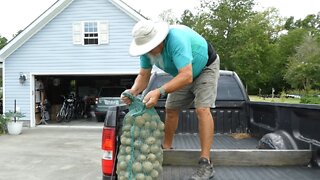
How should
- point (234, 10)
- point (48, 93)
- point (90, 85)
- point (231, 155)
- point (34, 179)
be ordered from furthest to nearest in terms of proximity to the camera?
point (234, 10), point (90, 85), point (48, 93), point (34, 179), point (231, 155)

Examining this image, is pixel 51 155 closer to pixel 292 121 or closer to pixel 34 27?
pixel 292 121

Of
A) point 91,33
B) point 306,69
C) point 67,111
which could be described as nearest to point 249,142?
point 91,33

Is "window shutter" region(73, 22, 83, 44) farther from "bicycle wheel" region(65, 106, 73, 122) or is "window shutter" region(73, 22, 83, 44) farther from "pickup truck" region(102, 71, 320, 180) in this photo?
"pickup truck" region(102, 71, 320, 180)

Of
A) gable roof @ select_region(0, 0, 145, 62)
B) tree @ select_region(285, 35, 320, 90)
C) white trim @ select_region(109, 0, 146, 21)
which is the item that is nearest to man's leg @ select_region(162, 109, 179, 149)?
white trim @ select_region(109, 0, 146, 21)

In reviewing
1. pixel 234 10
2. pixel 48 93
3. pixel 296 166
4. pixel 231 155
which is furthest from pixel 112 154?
pixel 234 10

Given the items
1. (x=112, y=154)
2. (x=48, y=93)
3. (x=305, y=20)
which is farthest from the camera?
(x=305, y=20)

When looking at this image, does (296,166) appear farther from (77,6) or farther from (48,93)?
(48,93)

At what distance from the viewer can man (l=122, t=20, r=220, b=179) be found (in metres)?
2.77

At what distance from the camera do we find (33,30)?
53.7 ft

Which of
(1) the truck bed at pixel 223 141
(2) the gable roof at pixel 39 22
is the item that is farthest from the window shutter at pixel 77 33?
(1) the truck bed at pixel 223 141

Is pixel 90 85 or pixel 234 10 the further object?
pixel 234 10

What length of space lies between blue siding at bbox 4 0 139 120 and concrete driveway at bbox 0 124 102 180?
271cm

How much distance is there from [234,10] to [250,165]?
37347 millimetres

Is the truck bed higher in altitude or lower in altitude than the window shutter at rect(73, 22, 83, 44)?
lower
